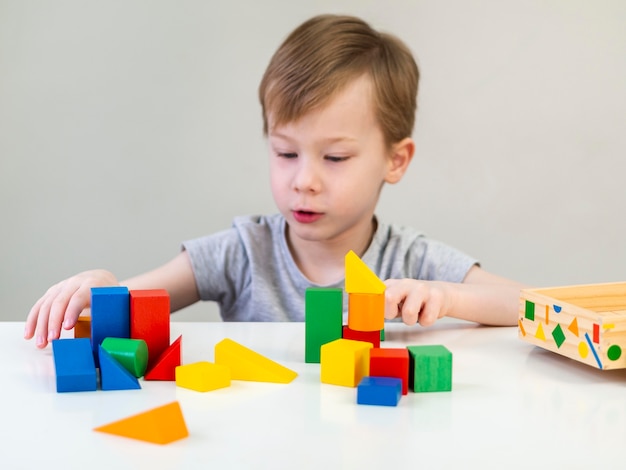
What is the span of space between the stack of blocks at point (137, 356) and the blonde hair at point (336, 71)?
0.54m

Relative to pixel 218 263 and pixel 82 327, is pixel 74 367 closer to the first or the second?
pixel 82 327

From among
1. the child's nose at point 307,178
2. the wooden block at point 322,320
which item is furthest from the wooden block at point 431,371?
the child's nose at point 307,178

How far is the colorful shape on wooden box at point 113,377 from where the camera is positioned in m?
0.70

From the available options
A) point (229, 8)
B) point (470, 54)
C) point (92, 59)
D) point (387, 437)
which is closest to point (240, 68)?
point (229, 8)

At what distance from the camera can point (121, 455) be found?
552mm

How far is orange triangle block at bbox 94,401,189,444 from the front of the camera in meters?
0.58

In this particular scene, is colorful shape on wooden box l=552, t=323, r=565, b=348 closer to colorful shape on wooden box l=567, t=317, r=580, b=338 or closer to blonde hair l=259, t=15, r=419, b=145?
colorful shape on wooden box l=567, t=317, r=580, b=338

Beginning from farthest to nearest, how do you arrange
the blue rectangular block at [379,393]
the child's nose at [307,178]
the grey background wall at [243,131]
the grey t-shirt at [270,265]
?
1. the grey background wall at [243,131]
2. the grey t-shirt at [270,265]
3. the child's nose at [307,178]
4. the blue rectangular block at [379,393]

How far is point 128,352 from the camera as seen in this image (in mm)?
729

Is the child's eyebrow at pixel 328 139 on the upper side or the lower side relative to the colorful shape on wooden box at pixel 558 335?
upper

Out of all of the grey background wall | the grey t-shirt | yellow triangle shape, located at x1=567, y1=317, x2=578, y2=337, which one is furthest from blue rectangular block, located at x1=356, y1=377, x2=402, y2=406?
the grey background wall

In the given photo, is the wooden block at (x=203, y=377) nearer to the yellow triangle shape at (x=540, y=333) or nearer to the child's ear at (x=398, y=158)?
the yellow triangle shape at (x=540, y=333)

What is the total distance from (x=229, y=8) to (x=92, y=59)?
1.25ft

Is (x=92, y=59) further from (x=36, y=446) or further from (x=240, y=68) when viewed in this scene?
(x=36, y=446)
